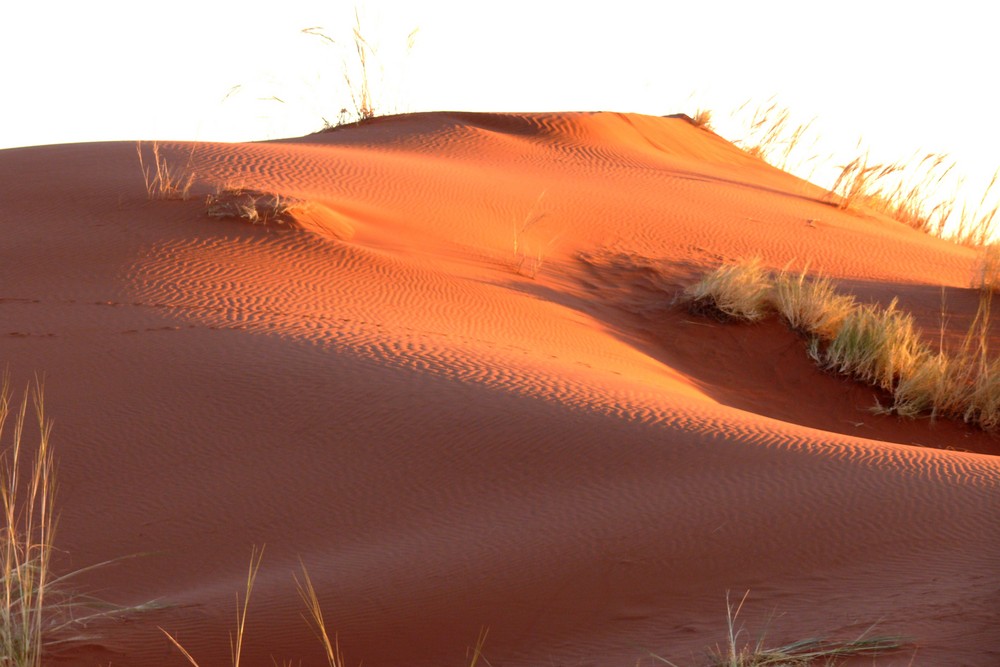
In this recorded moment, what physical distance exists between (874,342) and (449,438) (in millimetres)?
4471

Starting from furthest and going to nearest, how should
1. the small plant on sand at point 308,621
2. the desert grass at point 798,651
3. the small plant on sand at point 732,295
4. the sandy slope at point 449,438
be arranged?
1. the small plant on sand at point 732,295
2. the sandy slope at point 449,438
3. the small plant on sand at point 308,621
4. the desert grass at point 798,651

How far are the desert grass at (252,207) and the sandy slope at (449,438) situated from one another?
0.13m

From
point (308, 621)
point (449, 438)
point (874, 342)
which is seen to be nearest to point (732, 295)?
point (874, 342)

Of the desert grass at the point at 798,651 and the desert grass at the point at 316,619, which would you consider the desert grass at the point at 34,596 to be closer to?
the desert grass at the point at 316,619

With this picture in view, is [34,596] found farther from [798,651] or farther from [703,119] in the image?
[703,119]

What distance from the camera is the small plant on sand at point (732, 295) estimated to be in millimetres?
9297

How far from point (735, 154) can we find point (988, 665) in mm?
13824

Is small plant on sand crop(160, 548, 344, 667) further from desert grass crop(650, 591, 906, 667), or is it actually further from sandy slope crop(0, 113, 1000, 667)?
desert grass crop(650, 591, 906, 667)

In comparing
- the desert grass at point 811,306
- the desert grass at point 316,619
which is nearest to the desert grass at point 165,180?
the desert grass at point 811,306

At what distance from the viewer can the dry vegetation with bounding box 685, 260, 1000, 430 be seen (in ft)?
27.3

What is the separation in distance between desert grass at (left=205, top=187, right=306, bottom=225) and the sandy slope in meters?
0.13

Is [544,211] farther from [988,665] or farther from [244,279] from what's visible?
[988,665]

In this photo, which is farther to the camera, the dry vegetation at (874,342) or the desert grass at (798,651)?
the dry vegetation at (874,342)

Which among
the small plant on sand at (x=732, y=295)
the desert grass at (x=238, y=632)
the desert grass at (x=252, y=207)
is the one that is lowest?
the desert grass at (x=238, y=632)
